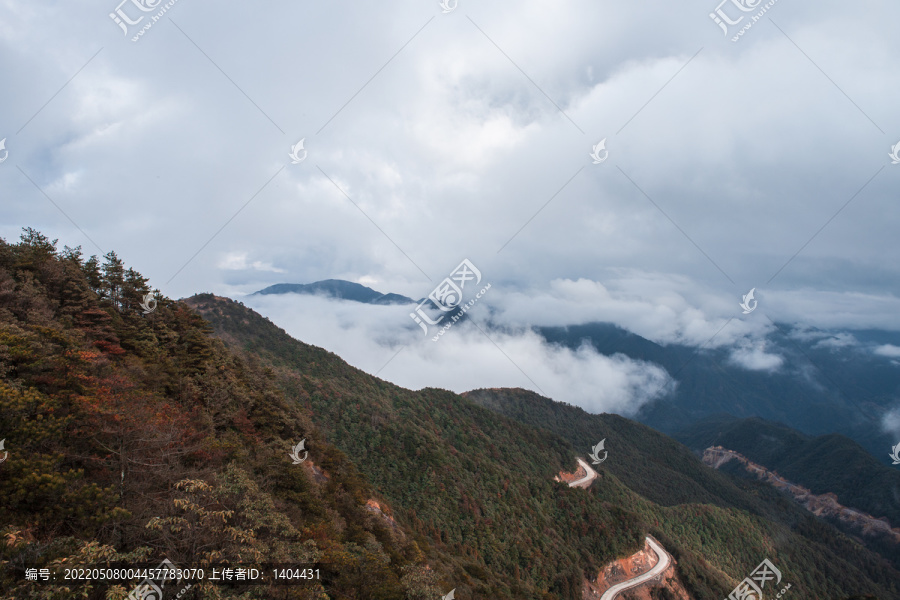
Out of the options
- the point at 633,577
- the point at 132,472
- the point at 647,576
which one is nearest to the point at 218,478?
→ the point at 132,472

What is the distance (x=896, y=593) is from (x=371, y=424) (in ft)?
636

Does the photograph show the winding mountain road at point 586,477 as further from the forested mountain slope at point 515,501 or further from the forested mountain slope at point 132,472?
the forested mountain slope at point 132,472

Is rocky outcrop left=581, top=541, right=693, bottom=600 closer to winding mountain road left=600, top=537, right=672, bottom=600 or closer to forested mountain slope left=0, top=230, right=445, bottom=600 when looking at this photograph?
winding mountain road left=600, top=537, right=672, bottom=600

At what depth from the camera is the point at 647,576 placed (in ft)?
222

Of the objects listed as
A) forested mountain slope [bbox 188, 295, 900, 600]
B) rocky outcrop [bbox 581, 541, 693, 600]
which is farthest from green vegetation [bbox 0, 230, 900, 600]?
rocky outcrop [bbox 581, 541, 693, 600]

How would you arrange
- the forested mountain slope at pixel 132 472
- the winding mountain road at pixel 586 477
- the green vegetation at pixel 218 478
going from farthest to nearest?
the winding mountain road at pixel 586 477
the green vegetation at pixel 218 478
the forested mountain slope at pixel 132 472

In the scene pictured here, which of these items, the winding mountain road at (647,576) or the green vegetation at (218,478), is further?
the winding mountain road at (647,576)

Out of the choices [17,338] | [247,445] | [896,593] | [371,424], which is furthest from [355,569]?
[896,593]

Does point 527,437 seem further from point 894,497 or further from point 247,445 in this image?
point 894,497

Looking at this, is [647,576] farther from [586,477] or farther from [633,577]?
[586,477]

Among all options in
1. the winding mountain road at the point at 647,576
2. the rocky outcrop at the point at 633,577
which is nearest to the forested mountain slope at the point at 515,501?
the rocky outcrop at the point at 633,577

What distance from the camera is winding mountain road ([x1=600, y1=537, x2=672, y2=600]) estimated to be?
62000 mm

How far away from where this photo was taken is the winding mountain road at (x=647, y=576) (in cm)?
6200

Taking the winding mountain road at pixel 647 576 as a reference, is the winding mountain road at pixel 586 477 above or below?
above
